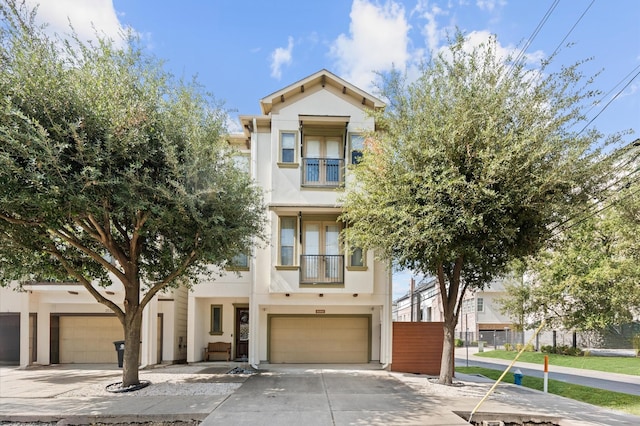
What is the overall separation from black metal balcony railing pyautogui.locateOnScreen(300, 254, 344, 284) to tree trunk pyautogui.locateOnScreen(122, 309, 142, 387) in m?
5.66

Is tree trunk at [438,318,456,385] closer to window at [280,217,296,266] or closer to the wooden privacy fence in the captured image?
the wooden privacy fence

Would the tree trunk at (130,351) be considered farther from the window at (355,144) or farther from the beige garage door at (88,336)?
the window at (355,144)

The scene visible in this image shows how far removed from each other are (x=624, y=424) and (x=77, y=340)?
1767 cm

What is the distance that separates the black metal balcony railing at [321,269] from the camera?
47.2ft

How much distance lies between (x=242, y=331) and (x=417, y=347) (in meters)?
7.02

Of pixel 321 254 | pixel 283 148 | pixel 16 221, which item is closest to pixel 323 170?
pixel 283 148

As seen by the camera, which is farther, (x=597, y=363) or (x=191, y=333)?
(x=597, y=363)

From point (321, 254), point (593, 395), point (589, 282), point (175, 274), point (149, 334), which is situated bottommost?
point (593, 395)

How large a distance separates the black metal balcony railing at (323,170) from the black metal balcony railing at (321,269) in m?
2.76

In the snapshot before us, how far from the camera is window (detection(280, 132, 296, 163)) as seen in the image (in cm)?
1491

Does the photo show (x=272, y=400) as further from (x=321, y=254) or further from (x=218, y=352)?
(x=218, y=352)

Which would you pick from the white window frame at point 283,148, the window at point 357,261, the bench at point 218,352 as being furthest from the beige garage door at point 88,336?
the window at point 357,261

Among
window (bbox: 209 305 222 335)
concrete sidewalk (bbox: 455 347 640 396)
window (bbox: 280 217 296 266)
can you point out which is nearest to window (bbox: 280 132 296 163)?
window (bbox: 280 217 296 266)

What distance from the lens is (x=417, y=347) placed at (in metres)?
14.0
